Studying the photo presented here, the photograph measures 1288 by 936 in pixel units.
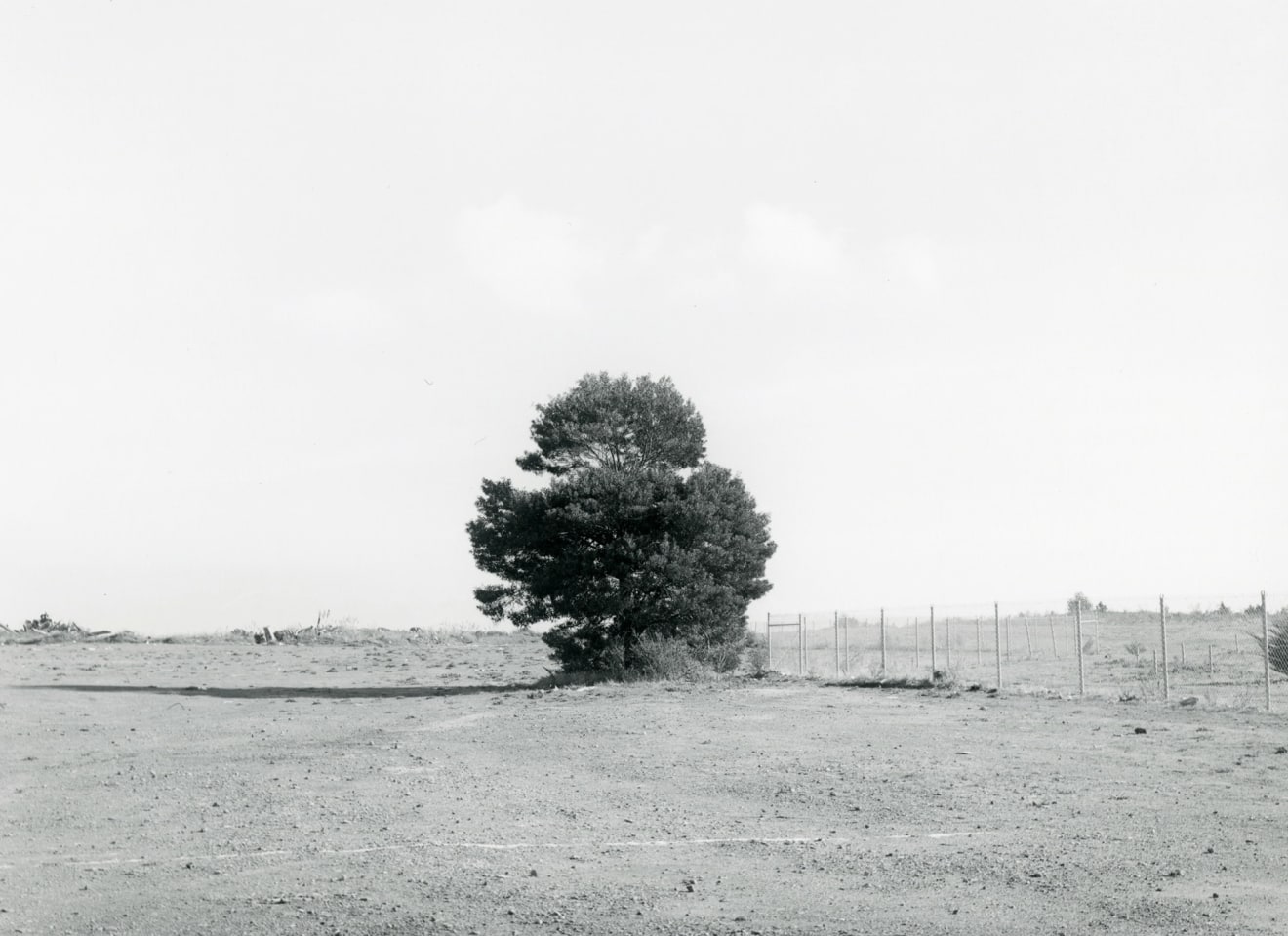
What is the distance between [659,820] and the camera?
12.5 metres

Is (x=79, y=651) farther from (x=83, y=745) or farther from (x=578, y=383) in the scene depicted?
(x=83, y=745)

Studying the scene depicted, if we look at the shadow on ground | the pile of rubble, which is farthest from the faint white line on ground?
the pile of rubble

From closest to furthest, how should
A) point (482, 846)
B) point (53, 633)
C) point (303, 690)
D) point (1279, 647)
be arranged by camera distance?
point (482, 846), point (1279, 647), point (303, 690), point (53, 633)

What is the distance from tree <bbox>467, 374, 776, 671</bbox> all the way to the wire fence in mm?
4309

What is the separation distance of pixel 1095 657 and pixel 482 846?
44934 millimetres

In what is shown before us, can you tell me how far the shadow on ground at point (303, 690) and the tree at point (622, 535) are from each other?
228cm

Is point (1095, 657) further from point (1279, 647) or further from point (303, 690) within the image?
point (303, 690)

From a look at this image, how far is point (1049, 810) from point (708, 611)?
20.0 metres

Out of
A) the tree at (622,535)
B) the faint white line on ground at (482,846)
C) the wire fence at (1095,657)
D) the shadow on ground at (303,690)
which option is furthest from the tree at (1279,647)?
the faint white line on ground at (482,846)

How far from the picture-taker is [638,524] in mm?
32719

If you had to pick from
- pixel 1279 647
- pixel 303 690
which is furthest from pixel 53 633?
pixel 1279 647

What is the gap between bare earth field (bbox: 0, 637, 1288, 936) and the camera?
8680 mm

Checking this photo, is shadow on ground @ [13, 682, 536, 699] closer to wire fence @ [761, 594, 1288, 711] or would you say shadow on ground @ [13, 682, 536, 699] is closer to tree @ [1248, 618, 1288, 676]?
wire fence @ [761, 594, 1288, 711]

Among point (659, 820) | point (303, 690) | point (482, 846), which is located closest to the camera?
point (482, 846)
